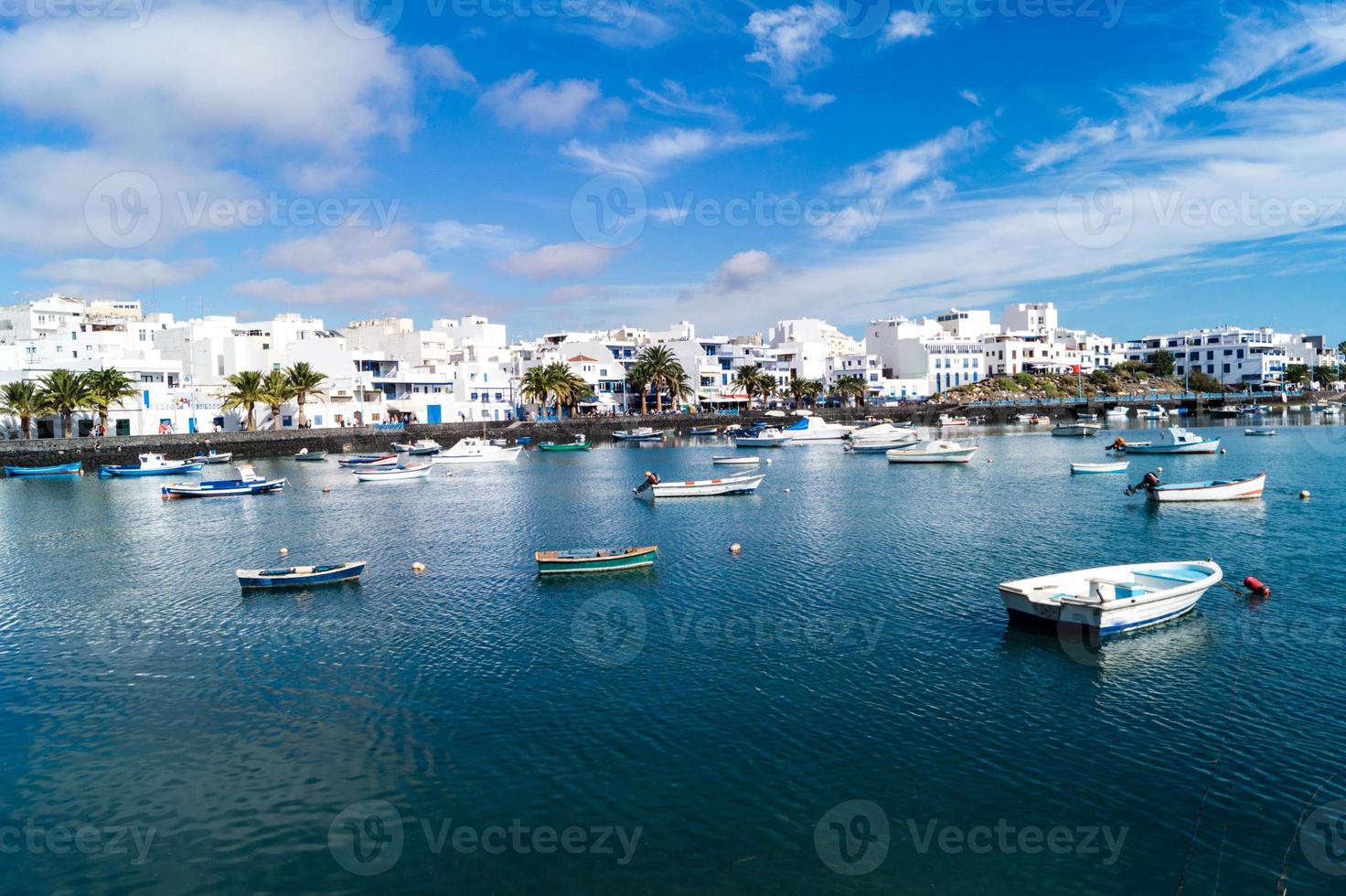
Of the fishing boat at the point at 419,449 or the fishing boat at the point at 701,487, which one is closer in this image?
the fishing boat at the point at 701,487

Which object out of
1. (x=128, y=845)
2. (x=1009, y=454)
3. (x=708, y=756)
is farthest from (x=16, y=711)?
(x=1009, y=454)

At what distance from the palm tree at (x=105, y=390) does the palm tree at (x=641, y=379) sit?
6530 cm

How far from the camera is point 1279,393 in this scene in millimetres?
165750

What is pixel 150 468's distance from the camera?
72.8m

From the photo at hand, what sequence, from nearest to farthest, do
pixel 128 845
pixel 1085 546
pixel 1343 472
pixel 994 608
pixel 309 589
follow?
1. pixel 128 845
2. pixel 994 608
3. pixel 309 589
4. pixel 1085 546
5. pixel 1343 472

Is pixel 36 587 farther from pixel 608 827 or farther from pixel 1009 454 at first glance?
pixel 1009 454

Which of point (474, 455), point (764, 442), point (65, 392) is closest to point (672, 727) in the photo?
point (474, 455)

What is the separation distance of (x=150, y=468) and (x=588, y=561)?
59876 millimetres

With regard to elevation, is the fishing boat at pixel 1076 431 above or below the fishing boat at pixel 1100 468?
above

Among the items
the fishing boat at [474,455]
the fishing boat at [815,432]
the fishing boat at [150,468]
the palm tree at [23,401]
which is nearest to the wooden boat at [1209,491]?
the fishing boat at [474,455]

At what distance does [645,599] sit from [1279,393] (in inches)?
7296

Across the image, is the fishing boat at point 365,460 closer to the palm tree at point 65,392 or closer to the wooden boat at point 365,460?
the wooden boat at point 365,460

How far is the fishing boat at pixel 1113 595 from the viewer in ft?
70.7

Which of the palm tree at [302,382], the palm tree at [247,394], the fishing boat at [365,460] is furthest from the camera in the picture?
the palm tree at [302,382]
